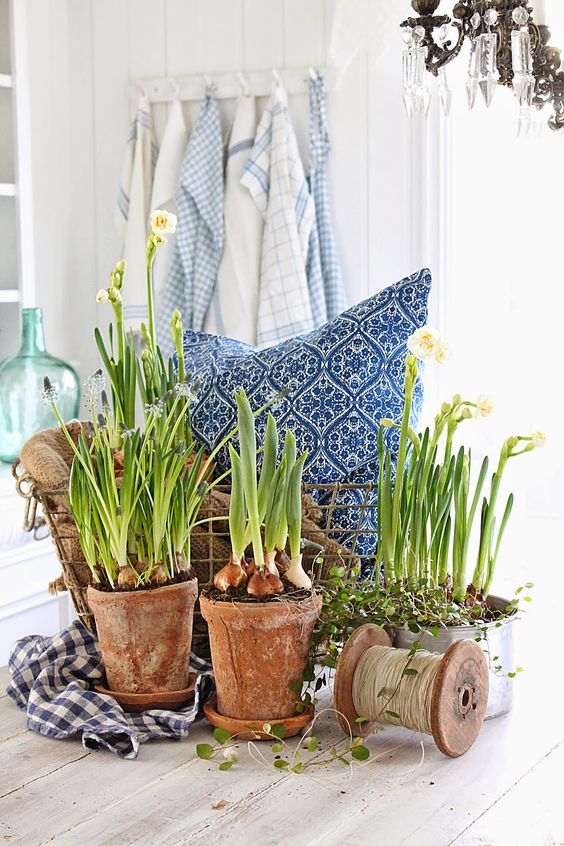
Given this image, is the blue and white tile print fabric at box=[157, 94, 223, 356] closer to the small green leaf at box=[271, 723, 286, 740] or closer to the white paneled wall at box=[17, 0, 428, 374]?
the white paneled wall at box=[17, 0, 428, 374]

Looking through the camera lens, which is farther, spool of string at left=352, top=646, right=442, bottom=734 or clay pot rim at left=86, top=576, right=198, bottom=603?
clay pot rim at left=86, top=576, right=198, bottom=603

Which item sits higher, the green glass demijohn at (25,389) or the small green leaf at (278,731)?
the green glass demijohn at (25,389)

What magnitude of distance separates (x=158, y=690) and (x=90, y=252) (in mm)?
2477

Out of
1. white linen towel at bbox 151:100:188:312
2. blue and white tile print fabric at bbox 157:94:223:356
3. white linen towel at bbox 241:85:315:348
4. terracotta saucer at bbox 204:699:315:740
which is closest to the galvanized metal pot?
terracotta saucer at bbox 204:699:315:740

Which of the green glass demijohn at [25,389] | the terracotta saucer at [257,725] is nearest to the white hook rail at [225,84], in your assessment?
the green glass demijohn at [25,389]

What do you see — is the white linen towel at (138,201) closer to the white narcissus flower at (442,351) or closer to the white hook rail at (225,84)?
the white hook rail at (225,84)

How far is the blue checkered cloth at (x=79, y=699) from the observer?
1.17 meters

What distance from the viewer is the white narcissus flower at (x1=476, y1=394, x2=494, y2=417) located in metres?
1.23

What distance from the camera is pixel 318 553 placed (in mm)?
1397

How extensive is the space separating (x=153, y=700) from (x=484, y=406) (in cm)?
51

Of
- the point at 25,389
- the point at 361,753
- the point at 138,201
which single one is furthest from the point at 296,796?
the point at 138,201

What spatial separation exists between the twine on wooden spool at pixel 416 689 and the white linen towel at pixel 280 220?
199 centimetres

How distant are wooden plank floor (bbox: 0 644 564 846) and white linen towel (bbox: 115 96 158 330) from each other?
2.26 m

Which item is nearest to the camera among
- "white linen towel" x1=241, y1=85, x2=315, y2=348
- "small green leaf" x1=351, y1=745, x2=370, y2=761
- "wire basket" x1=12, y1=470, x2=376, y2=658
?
"small green leaf" x1=351, y1=745, x2=370, y2=761
